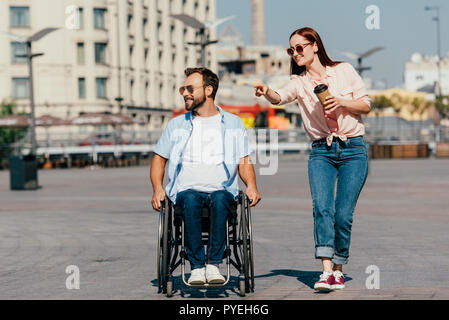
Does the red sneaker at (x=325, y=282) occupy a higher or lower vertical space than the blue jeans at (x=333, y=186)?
lower

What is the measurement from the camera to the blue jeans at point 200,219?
5734 millimetres

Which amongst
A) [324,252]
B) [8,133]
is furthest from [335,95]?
[8,133]

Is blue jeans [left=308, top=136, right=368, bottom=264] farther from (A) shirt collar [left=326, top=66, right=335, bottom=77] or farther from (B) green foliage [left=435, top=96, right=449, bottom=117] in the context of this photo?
(B) green foliage [left=435, top=96, right=449, bottom=117]

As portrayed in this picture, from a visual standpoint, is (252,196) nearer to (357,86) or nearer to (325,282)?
(325,282)

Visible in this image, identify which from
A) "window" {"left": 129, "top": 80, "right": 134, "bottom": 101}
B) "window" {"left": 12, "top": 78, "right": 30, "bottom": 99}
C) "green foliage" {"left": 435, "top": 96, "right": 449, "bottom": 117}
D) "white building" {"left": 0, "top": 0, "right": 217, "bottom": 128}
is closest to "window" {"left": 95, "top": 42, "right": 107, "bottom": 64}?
"white building" {"left": 0, "top": 0, "right": 217, "bottom": 128}

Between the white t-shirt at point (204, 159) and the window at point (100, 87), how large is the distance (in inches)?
2165

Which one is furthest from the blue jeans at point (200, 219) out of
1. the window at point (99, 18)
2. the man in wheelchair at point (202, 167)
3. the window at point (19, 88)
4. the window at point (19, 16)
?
the window at point (99, 18)

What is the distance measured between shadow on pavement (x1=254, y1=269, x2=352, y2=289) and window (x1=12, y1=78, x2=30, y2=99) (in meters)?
53.5

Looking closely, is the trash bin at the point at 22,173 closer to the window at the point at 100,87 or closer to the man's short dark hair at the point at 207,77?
the man's short dark hair at the point at 207,77

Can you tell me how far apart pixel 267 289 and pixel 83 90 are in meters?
54.9

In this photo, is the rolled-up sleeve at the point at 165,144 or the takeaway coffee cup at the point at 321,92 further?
the rolled-up sleeve at the point at 165,144

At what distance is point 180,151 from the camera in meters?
5.96

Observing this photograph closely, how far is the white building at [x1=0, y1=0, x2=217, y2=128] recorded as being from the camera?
58.4 meters
